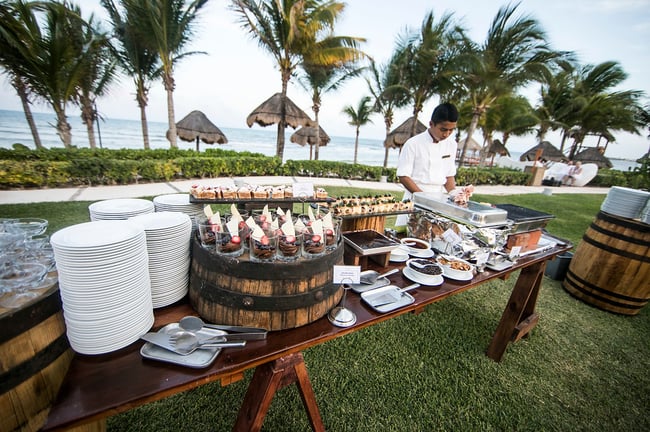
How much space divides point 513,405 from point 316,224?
2.29 metres

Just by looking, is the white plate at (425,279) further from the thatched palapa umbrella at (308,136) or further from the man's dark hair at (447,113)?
the thatched palapa umbrella at (308,136)

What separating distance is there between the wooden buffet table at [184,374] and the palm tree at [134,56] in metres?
12.1

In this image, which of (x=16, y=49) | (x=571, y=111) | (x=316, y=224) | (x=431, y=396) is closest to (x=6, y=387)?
(x=316, y=224)

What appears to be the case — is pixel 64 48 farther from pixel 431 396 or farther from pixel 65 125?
pixel 431 396

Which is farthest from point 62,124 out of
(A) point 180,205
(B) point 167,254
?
(B) point 167,254

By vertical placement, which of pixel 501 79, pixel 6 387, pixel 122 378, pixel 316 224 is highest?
pixel 501 79

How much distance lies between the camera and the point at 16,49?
23.8ft

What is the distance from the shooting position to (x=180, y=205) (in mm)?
1693

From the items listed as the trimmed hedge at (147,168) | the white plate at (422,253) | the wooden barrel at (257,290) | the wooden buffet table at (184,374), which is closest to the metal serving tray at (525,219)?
the white plate at (422,253)

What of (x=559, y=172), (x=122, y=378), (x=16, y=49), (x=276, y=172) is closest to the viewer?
(x=122, y=378)

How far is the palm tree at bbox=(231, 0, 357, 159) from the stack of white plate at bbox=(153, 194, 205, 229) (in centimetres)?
969

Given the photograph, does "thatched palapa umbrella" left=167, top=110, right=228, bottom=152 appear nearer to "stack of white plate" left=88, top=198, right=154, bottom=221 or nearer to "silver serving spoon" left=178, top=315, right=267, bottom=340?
"stack of white plate" left=88, top=198, right=154, bottom=221

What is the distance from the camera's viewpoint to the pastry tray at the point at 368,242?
1.80m

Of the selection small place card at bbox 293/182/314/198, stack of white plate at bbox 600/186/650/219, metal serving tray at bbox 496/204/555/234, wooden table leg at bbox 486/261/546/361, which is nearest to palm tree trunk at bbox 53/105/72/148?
small place card at bbox 293/182/314/198
